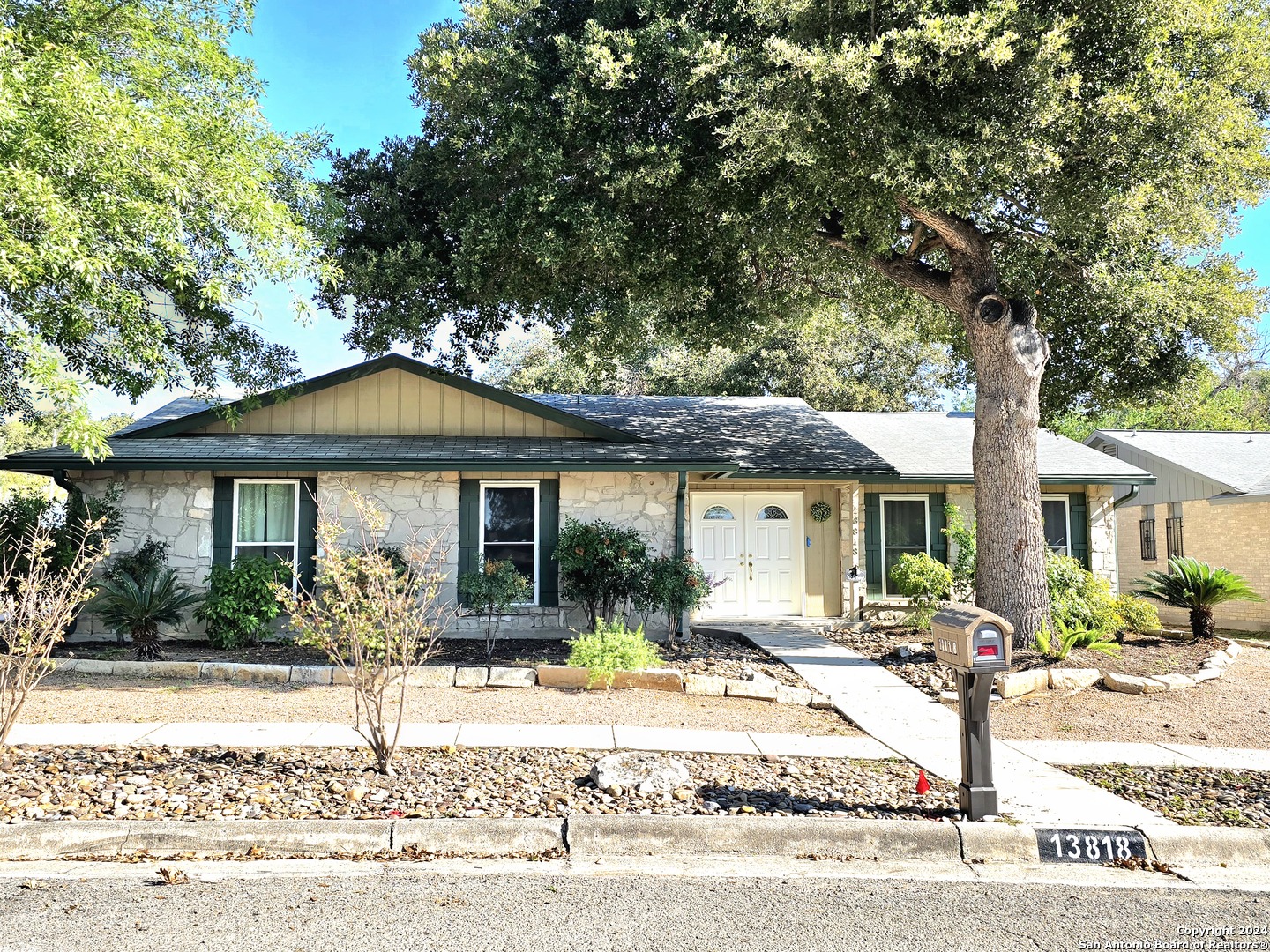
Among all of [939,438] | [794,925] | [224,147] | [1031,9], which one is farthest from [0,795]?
[939,438]

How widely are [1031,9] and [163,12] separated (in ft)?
29.8

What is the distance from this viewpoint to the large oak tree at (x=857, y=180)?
29.5ft

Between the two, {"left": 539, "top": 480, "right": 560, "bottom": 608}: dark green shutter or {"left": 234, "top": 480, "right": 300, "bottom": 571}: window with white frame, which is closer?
{"left": 234, "top": 480, "right": 300, "bottom": 571}: window with white frame

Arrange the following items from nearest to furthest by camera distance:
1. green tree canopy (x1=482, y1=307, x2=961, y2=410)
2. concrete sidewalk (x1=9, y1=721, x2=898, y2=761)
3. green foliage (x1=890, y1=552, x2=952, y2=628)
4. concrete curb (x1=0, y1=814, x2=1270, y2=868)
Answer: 1. concrete curb (x1=0, y1=814, x2=1270, y2=868)
2. concrete sidewalk (x1=9, y1=721, x2=898, y2=761)
3. green foliage (x1=890, y1=552, x2=952, y2=628)
4. green tree canopy (x1=482, y1=307, x2=961, y2=410)

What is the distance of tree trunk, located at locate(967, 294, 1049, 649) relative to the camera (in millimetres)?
10219

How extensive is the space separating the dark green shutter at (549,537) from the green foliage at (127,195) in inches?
166

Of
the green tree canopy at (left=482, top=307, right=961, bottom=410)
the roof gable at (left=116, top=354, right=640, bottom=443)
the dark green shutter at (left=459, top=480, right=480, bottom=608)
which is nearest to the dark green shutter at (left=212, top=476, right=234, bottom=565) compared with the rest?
the roof gable at (left=116, top=354, right=640, bottom=443)

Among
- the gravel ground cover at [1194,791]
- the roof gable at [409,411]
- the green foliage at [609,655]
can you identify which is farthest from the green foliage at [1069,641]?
the roof gable at [409,411]

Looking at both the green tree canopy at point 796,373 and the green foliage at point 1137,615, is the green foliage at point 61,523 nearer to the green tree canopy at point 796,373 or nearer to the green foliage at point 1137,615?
the green foliage at point 1137,615

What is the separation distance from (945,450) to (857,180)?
691 centimetres

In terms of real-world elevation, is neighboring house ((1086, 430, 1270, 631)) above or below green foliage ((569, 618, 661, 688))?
above

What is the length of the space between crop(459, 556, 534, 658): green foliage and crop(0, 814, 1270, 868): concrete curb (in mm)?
5581

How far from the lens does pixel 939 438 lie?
16.0 metres

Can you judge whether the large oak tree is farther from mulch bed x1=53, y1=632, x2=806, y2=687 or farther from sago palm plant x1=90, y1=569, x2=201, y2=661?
sago palm plant x1=90, y1=569, x2=201, y2=661
